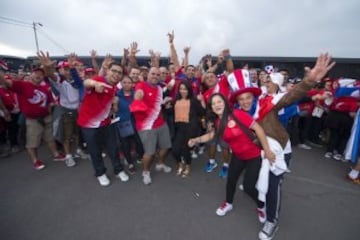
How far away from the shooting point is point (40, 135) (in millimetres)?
3447

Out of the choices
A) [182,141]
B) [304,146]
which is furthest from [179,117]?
[304,146]

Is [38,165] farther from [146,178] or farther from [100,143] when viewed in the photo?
[146,178]

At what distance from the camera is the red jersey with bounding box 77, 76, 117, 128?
2.60 metres

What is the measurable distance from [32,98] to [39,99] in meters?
0.10

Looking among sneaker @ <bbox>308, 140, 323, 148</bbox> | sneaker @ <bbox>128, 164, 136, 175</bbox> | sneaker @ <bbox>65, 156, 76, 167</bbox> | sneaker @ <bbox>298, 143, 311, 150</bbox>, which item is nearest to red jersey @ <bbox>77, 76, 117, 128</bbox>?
sneaker @ <bbox>128, 164, 136, 175</bbox>

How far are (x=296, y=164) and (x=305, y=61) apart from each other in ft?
15.4

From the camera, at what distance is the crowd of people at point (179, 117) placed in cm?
188

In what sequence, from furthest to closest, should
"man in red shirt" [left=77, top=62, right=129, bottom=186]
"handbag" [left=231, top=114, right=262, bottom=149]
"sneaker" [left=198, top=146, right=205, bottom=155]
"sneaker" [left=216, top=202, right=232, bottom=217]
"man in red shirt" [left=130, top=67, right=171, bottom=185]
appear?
"sneaker" [left=198, top=146, right=205, bottom=155]
"man in red shirt" [left=130, top=67, right=171, bottom=185]
"man in red shirt" [left=77, top=62, right=129, bottom=186]
"sneaker" [left=216, top=202, right=232, bottom=217]
"handbag" [left=231, top=114, right=262, bottom=149]

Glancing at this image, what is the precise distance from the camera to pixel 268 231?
1.96 meters

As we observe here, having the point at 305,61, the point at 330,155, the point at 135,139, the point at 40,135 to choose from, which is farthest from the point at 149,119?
the point at 305,61

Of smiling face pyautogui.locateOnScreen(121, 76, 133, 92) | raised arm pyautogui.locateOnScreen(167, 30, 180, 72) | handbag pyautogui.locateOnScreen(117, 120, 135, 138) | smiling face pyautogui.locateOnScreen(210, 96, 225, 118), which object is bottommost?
handbag pyautogui.locateOnScreen(117, 120, 135, 138)

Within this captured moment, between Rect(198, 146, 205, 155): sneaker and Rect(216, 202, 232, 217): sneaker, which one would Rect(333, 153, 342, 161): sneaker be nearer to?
Rect(198, 146, 205, 155): sneaker

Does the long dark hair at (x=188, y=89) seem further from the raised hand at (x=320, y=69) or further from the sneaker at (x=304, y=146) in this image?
the sneaker at (x=304, y=146)

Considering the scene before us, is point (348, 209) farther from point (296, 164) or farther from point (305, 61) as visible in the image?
point (305, 61)
